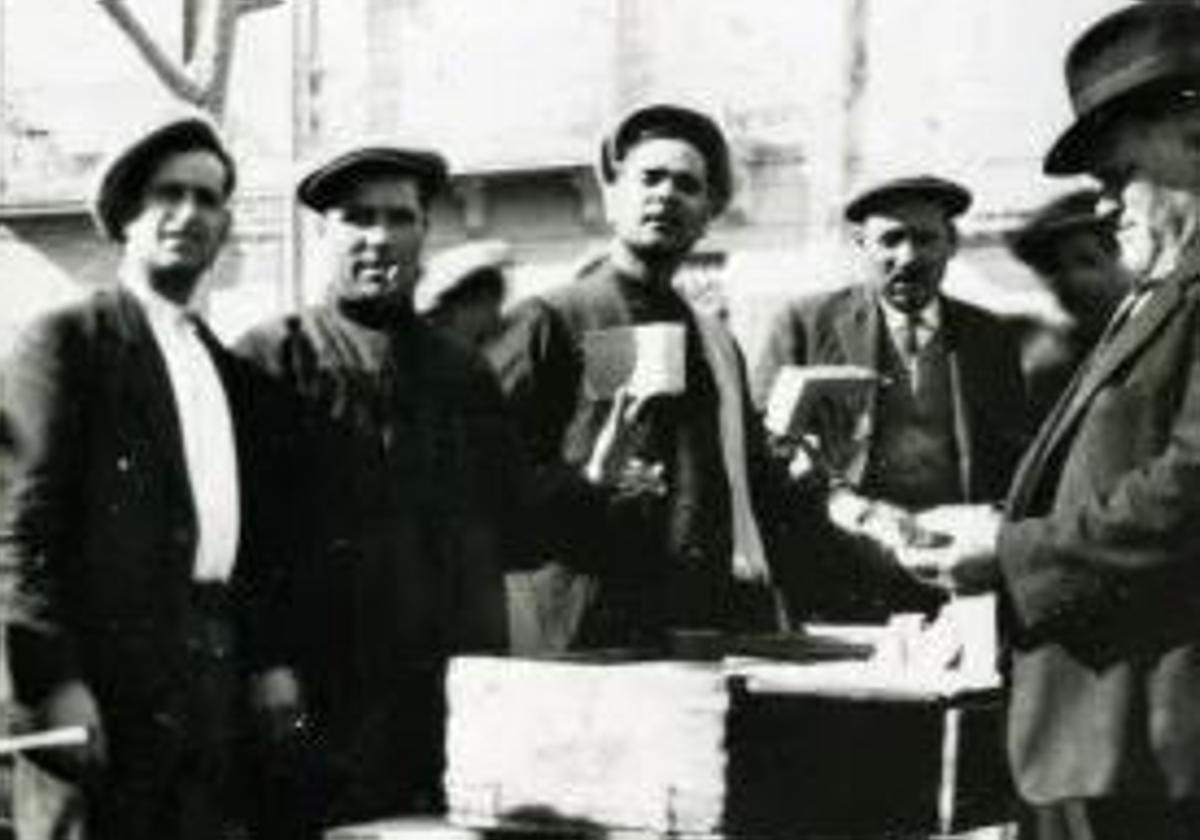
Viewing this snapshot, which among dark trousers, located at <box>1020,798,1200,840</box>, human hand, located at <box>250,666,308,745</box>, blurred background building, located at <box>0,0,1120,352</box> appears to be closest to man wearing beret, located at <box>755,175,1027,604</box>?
human hand, located at <box>250,666,308,745</box>

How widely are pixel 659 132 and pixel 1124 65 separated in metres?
1.75

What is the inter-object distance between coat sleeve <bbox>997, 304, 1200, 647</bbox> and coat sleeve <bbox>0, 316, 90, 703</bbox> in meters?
1.77

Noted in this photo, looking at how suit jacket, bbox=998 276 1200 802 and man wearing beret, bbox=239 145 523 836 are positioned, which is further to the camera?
man wearing beret, bbox=239 145 523 836

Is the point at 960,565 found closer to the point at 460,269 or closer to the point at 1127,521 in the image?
the point at 1127,521

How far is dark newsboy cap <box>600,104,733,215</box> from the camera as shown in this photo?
5.52m

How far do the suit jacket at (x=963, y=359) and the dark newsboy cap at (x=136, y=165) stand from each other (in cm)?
188

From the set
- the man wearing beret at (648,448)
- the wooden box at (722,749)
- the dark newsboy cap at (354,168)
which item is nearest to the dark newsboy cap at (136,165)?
the dark newsboy cap at (354,168)

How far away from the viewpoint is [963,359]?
600 centimetres

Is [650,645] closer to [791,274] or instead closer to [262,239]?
[791,274]

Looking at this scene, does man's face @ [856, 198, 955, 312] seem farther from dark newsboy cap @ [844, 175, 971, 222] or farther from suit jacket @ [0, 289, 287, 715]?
suit jacket @ [0, 289, 287, 715]

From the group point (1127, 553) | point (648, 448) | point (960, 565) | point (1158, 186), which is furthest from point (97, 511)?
point (1158, 186)

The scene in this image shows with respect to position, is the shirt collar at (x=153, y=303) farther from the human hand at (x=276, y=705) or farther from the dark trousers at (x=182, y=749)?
the human hand at (x=276, y=705)

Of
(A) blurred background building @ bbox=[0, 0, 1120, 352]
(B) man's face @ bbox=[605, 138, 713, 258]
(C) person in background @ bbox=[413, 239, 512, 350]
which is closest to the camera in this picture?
(B) man's face @ bbox=[605, 138, 713, 258]

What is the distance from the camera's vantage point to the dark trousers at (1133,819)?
12.1 ft
